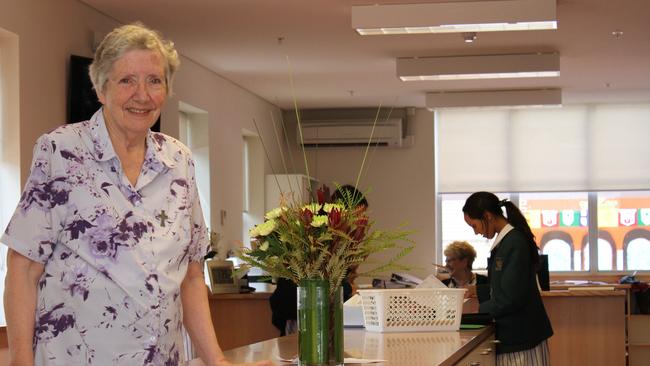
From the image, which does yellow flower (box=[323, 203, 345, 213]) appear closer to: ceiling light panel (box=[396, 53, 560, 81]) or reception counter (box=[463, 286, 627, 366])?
reception counter (box=[463, 286, 627, 366])

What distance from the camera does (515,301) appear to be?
451 centimetres

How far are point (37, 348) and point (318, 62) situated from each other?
267 inches

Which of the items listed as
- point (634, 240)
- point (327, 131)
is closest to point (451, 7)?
point (327, 131)

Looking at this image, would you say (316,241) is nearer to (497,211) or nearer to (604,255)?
(497,211)

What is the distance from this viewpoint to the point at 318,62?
8516 mm

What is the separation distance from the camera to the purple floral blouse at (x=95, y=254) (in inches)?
73.6

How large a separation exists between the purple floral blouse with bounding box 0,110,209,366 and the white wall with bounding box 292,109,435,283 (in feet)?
32.3

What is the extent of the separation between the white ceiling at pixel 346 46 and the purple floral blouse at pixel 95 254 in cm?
447

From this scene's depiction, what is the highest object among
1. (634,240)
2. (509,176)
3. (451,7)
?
(451,7)

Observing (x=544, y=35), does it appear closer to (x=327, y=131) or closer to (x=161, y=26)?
(x=161, y=26)

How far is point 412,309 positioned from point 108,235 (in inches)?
86.6

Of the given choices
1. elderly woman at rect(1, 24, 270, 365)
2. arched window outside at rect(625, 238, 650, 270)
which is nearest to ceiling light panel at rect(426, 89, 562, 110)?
arched window outside at rect(625, 238, 650, 270)

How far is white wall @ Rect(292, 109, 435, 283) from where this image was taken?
11.9 metres

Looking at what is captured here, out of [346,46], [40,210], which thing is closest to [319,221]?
[40,210]
